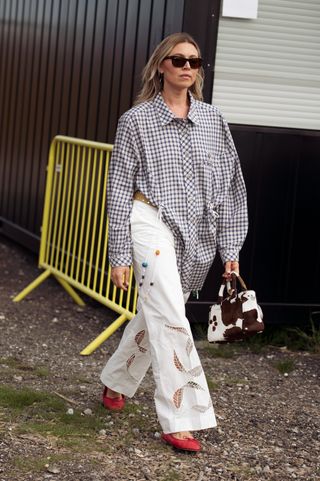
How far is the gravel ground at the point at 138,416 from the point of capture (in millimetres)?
5062

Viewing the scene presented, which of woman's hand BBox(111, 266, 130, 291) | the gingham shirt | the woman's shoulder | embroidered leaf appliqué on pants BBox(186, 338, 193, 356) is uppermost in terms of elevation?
the woman's shoulder

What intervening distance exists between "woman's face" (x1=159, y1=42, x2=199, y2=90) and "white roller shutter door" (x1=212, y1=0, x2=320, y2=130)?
2.20 metres

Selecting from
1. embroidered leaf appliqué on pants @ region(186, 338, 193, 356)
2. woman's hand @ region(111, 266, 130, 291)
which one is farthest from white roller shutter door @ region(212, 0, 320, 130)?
embroidered leaf appliqué on pants @ region(186, 338, 193, 356)

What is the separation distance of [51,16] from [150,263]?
5.35m

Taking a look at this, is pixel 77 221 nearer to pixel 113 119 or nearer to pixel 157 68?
pixel 113 119

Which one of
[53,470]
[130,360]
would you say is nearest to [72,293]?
[130,360]

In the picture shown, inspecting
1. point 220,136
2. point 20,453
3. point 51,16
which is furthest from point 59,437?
point 51,16

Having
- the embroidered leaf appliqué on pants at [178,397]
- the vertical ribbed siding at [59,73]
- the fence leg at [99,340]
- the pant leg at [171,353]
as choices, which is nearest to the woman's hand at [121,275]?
the pant leg at [171,353]

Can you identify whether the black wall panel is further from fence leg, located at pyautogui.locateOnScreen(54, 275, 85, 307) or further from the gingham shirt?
the gingham shirt

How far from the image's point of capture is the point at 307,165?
25.5 feet

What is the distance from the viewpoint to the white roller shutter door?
757 cm

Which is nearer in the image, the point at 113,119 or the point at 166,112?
the point at 166,112

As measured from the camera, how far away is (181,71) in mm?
5320

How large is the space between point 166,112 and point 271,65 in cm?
250
